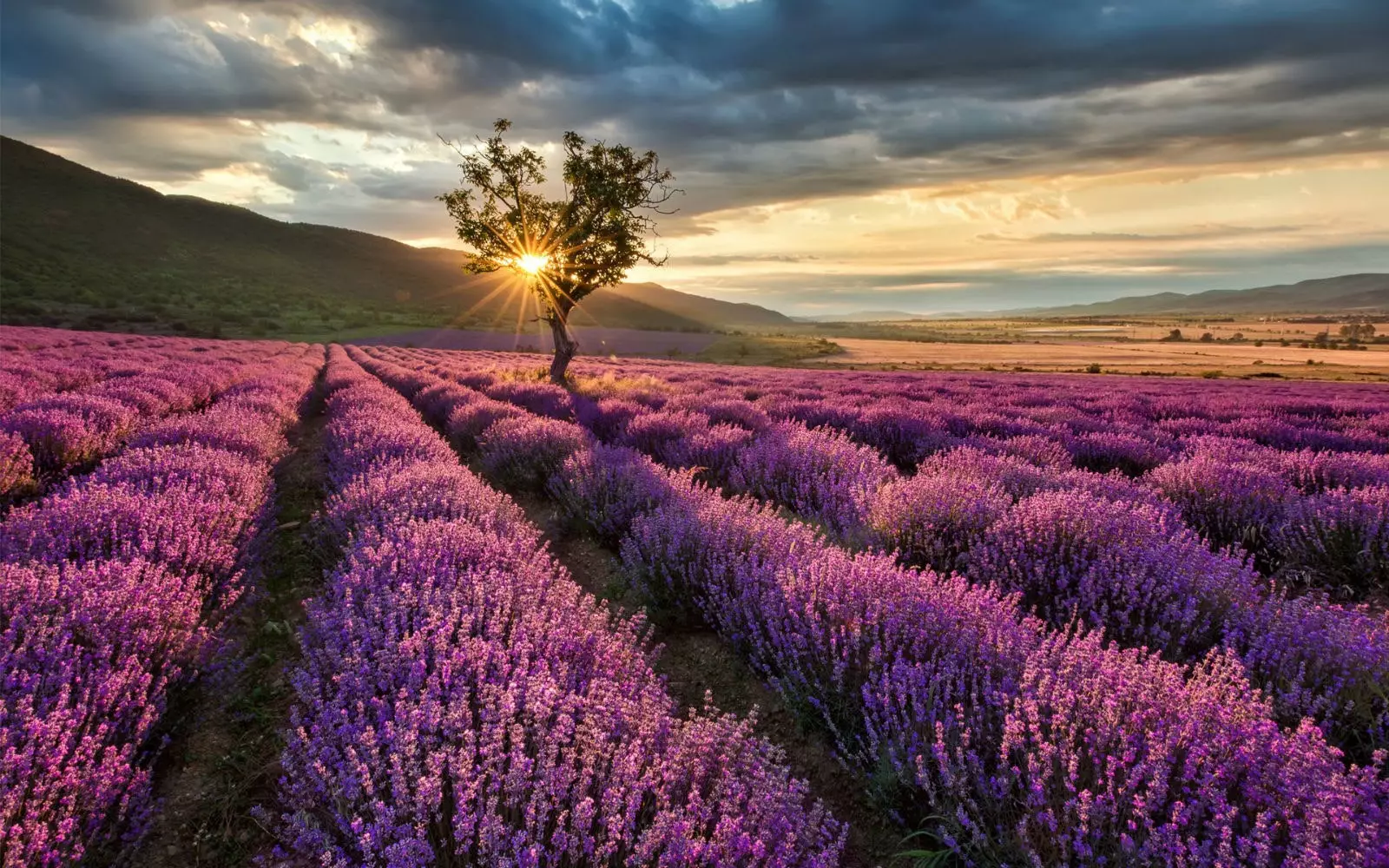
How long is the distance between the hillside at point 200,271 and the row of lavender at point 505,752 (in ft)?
118

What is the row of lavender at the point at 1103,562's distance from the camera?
7.64 feet

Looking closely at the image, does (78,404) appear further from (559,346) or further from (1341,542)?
(1341,542)

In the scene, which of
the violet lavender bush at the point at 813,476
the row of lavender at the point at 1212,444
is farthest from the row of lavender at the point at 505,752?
the row of lavender at the point at 1212,444

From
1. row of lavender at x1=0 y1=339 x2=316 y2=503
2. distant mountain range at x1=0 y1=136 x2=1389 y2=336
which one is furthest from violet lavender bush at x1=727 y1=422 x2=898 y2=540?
distant mountain range at x1=0 y1=136 x2=1389 y2=336

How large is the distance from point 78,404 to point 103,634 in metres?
→ 6.47

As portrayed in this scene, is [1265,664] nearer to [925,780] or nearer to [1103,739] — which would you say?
[1103,739]

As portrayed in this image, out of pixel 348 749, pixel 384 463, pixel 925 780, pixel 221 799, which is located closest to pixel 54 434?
pixel 384 463

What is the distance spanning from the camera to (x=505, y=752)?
1.83 m

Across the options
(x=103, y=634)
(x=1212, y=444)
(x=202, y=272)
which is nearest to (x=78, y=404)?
(x=103, y=634)

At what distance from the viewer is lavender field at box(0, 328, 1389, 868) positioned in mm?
1577

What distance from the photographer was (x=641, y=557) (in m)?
3.79

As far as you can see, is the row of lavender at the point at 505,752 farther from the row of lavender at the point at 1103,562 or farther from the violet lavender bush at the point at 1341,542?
the violet lavender bush at the point at 1341,542

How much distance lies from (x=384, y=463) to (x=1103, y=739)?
16.2 feet

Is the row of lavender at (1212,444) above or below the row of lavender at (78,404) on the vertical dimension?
below
